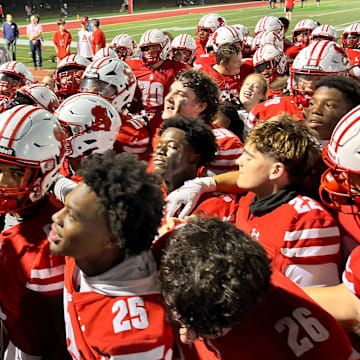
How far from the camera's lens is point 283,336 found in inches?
53.6

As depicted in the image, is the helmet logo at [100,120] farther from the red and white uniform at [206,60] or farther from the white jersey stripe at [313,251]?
the red and white uniform at [206,60]

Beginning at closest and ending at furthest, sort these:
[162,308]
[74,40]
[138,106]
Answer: [162,308], [138,106], [74,40]

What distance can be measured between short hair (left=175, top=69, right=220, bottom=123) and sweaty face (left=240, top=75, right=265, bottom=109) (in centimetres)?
98

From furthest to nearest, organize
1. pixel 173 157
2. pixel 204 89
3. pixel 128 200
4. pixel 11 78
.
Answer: pixel 11 78 < pixel 204 89 < pixel 173 157 < pixel 128 200

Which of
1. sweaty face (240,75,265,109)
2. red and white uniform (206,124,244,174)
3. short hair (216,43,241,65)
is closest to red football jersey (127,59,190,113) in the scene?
short hair (216,43,241,65)

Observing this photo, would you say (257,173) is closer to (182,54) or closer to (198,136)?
(198,136)

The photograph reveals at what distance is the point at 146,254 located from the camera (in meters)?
1.64

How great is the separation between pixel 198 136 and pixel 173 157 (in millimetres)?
244

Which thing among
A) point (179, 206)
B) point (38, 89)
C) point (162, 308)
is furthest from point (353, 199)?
point (38, 89)

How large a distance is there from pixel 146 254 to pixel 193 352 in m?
0.41

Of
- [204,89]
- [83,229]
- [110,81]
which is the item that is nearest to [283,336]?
[83,229]

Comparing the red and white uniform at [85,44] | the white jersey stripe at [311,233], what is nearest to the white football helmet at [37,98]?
the white jersey stripe at [311,233]

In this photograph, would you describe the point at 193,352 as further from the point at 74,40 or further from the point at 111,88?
the point at 74,40

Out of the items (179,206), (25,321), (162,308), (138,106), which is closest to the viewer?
(162,308)
